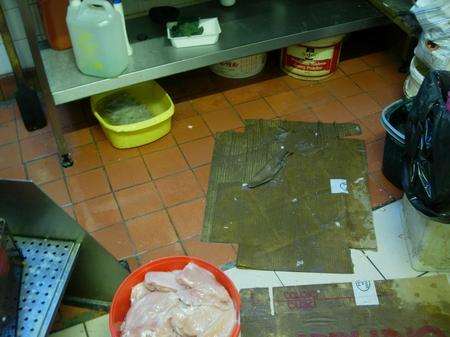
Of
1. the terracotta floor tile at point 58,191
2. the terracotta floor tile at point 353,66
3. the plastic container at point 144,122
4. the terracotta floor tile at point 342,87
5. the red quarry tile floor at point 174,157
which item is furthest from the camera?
the terracotta floor tile at point 353,66

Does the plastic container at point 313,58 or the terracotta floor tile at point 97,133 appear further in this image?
the plastic container at point 313,58

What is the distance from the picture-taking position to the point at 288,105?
2.02 meters

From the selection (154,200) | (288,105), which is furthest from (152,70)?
(288,105)

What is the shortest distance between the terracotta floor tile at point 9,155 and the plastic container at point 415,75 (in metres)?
1.58

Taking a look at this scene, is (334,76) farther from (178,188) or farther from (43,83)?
(43,83)

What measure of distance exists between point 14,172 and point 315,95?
4.28 feet

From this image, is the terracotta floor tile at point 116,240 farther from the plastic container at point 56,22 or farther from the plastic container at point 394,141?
the plastic container at point 394,141

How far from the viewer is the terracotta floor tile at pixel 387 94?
2020 millimetres

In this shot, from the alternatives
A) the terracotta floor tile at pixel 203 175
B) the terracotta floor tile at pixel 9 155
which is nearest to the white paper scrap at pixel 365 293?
the terracotta floor tile at pixel 203 175

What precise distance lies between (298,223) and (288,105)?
659 mm

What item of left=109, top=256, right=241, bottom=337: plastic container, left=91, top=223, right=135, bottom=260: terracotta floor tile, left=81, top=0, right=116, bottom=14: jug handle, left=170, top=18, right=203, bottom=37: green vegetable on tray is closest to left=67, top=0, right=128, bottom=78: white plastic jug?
left=81, top=0, right=116, bottom=14: jug handle

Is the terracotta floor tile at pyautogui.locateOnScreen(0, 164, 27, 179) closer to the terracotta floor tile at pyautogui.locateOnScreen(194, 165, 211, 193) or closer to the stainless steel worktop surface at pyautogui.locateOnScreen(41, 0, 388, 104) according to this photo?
the stainless steel worktop surface at pyautogui.locateOnScreen(41, 0, 388, 104)

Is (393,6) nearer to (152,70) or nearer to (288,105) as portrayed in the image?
(288,105)

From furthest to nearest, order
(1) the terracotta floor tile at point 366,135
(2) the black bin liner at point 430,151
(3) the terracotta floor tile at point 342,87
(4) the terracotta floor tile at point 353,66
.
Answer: (4) the terracotta floor tile at point 353,66 < (3) the terracotta floor tile at point 342,87 < (1) the terracotta floor tile at point 366,135 < (2) the black bin liner at point 430,151
